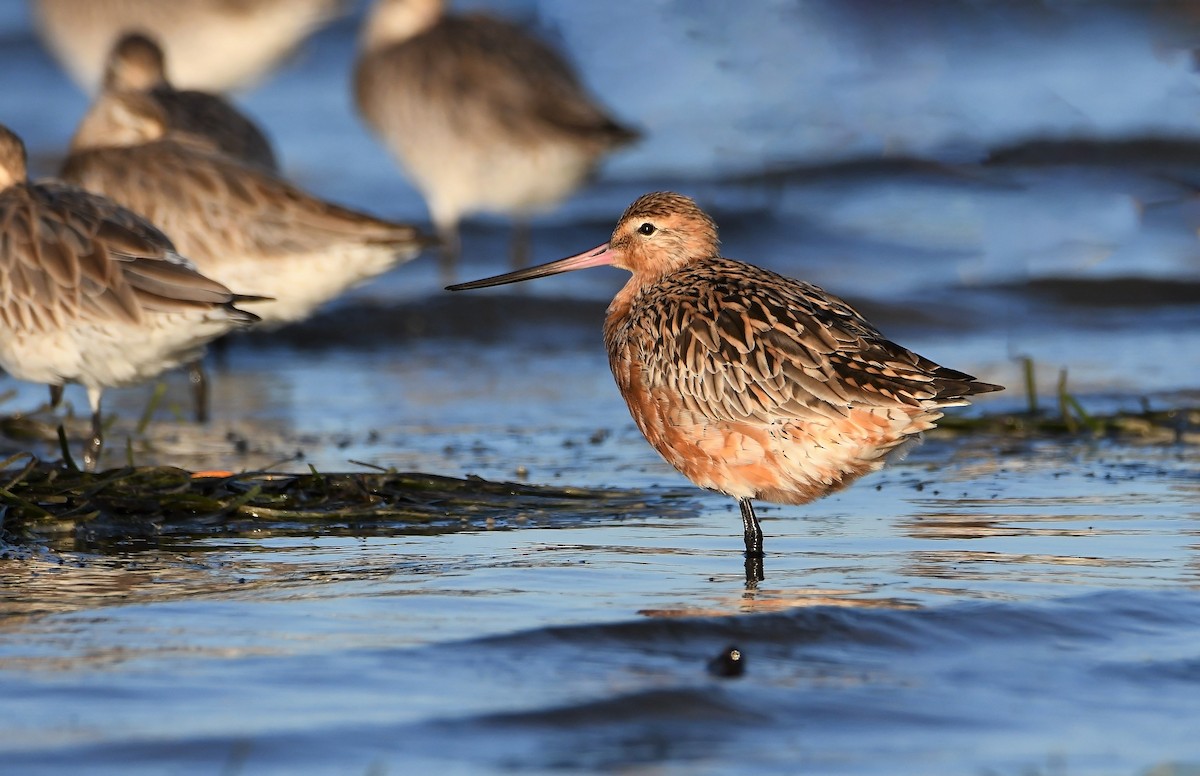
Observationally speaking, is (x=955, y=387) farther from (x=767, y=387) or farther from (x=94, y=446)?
(x=94, y=446)

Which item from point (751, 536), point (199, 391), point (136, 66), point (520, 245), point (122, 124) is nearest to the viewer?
point (751, 536)

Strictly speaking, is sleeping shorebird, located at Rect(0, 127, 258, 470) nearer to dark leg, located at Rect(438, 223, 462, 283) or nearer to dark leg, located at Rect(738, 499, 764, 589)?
dark leg, located at Rect(738, 499, 764, 589)

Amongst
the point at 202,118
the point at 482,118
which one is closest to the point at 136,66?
the point at 202,118

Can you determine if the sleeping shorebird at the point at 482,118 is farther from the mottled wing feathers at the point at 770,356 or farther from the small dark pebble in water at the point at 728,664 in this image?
the small dark pebble in water at the point at 728,664

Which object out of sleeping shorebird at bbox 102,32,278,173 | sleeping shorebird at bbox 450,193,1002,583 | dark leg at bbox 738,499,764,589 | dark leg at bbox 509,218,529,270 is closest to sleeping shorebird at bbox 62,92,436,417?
sleeping shorebird at bbox 102,32,278,173

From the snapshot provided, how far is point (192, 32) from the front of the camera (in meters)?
16.7

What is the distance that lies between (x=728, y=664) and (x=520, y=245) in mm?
9096

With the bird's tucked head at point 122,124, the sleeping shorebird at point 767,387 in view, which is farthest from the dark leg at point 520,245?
the sleeping shorebird at point 767,387

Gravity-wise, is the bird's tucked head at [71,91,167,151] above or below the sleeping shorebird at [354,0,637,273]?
below

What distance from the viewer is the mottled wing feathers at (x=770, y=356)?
208 inches

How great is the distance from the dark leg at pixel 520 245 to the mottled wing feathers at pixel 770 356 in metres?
7.20

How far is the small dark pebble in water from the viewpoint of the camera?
167 inches

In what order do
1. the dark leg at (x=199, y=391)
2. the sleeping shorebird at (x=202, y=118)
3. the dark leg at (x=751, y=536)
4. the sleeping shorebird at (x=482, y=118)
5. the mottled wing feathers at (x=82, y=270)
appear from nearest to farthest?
the dark leg at (x=751, y=536), the mottled wing feathers at (x=82, y=270), the dark leg at (x=199, y=391), the sleeping shorebird at (x=202, y=118), the sleeping shorebird at (x=482, y=118)

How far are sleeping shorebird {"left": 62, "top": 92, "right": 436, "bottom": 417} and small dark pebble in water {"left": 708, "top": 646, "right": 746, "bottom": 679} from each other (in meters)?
4.68
